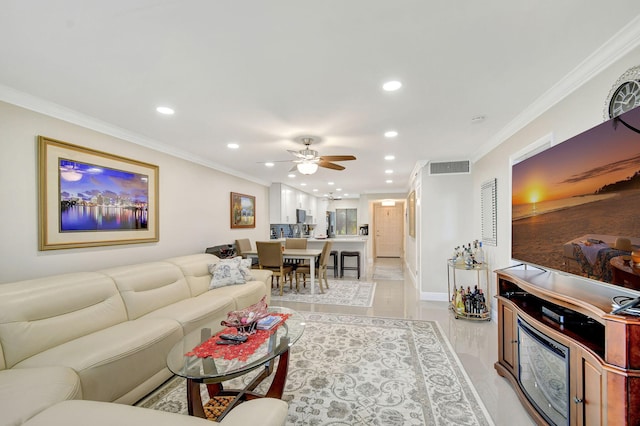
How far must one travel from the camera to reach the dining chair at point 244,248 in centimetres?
571

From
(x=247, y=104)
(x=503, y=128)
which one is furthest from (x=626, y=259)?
(x=247, y=104)

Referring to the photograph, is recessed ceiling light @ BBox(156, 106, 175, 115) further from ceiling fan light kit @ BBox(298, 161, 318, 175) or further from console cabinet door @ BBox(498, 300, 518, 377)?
console cabinet door @ BBox(498, 300, 518, 377)

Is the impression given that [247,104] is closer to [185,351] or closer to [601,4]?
[185,351]

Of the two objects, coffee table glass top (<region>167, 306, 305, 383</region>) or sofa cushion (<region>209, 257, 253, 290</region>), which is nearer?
coffee table glass top (<region>167, 306, 305, 383</region>)

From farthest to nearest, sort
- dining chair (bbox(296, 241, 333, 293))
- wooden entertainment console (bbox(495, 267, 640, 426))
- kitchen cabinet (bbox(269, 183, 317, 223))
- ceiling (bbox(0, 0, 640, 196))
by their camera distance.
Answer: kitchen cabinet (bbox(269, 183, 317, 223))
dining chair (bbox(296, 241, 333, 293))
ceiling (bbox(0, 0, 640, 196))
wooden entertainment console (bbox(495, 267, 640, 426))

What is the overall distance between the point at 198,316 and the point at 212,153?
8.73 feet

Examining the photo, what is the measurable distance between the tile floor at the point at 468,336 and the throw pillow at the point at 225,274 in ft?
3.73

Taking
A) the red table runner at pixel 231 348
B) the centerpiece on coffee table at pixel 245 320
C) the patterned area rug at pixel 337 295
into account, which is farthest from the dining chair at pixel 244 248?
the red table runner at pixel 231 348

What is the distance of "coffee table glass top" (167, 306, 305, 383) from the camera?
1656mm

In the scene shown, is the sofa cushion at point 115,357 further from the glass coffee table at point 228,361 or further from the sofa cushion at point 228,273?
the sofa cushion at point 228,273

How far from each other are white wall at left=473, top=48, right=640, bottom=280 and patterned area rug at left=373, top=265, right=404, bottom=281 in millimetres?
2839

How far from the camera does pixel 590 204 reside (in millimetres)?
1583

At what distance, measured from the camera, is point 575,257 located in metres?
1.68

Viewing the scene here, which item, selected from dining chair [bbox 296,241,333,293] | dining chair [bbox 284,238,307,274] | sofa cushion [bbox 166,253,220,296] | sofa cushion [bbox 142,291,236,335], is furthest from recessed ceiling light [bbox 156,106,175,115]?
dining chair [bbox 284,238,307,274]
